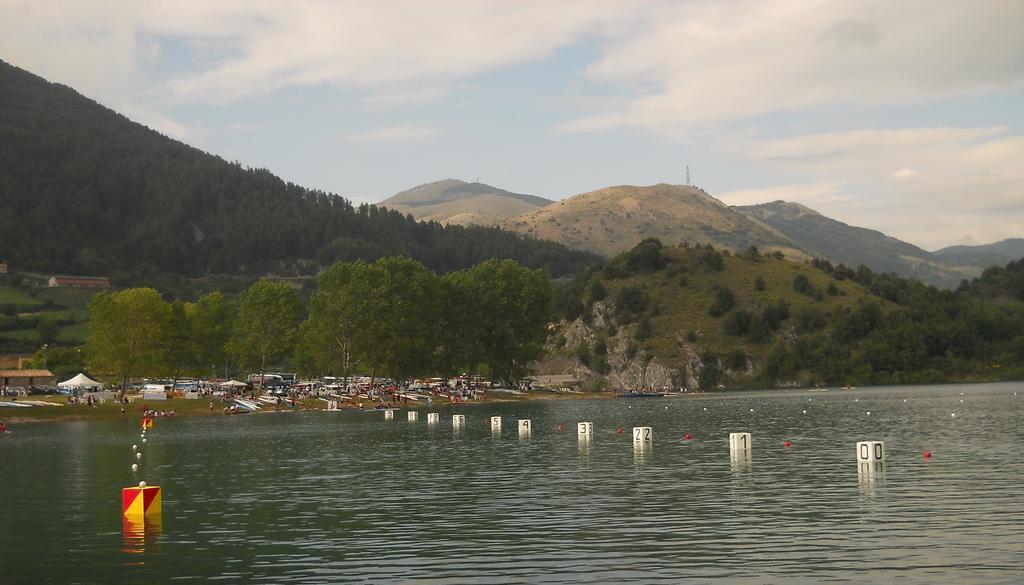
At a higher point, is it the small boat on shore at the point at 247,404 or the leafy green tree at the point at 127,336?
the leafy green tree at the point at 127,336

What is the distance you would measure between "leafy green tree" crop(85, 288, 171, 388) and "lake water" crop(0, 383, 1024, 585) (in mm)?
76801

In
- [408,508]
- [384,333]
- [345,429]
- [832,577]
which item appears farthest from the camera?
[384,333]

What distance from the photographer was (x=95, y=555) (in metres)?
36.8

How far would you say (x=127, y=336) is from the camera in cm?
16775

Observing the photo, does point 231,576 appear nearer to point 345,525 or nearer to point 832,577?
point 345,525

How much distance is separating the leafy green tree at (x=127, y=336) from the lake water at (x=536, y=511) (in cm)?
7680

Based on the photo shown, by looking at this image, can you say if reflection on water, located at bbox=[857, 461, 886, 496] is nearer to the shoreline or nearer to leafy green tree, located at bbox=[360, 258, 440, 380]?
the shoreline

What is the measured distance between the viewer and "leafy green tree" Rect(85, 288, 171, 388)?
165 metres

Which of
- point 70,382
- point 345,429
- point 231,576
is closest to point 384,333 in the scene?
point 70,382

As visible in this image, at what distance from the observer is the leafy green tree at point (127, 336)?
540 feet

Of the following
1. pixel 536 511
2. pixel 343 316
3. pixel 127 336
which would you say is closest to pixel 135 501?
pixel 536 511

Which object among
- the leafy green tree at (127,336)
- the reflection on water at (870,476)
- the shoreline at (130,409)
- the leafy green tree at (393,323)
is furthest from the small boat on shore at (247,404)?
the reflection on water at (870,476)

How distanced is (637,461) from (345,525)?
27870 mm

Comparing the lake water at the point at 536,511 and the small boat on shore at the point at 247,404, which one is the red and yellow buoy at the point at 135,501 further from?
the small boat on shore at the point at 247,404
